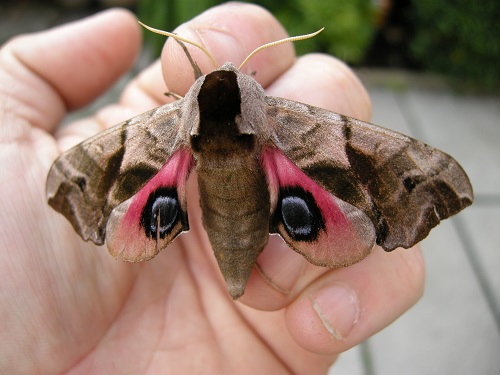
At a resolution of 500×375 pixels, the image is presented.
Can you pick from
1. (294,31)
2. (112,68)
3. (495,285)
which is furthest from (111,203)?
(294,31)

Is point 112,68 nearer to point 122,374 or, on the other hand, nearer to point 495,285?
point 122,374

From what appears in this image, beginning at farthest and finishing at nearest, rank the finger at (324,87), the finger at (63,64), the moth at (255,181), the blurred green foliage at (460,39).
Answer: the blurred green foliage at (460,39) < the finger at (63,64) < the finger at (324,87) < the moth at (255,181)

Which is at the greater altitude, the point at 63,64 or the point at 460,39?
the point at 63,64

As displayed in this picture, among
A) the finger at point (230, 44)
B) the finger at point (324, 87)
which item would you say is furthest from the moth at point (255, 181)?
the finger at point (324, 87)

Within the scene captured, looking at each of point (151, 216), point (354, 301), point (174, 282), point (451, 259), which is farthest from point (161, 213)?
point (451, 259)

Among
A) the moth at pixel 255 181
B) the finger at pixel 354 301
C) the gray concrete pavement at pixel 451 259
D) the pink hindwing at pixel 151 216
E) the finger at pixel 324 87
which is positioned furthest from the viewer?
the gray concrete pavement at pixel 451 259

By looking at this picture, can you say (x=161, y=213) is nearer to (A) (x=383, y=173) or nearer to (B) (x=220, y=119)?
(B) (x=220, y=119)

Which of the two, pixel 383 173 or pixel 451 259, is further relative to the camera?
pixel 451 259

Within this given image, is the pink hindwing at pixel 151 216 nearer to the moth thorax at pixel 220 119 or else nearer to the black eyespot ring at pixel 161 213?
the black eyespot ring at pixel 161 213
